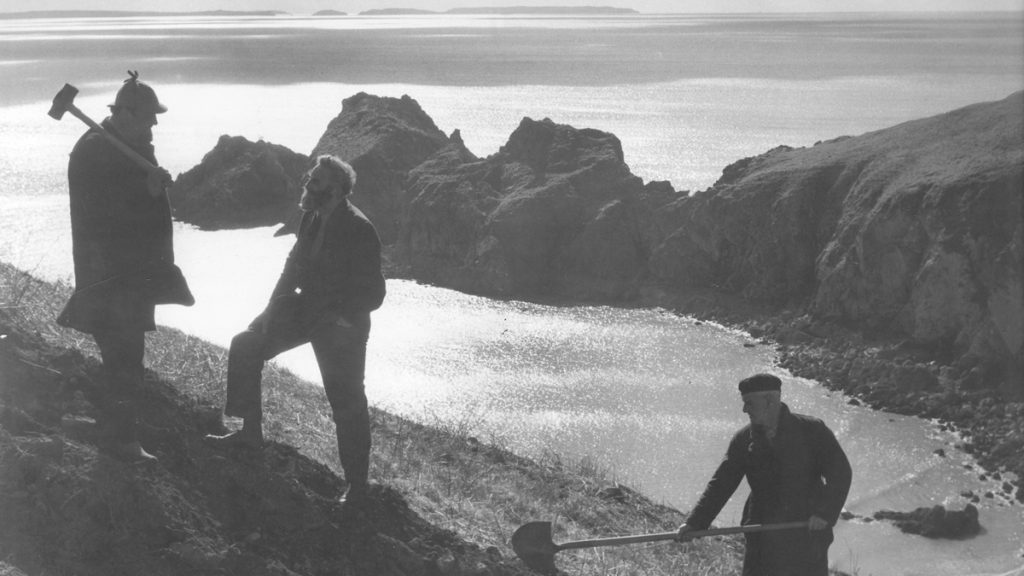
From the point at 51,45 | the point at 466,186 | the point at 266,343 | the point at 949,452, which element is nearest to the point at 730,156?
the point at 466,186

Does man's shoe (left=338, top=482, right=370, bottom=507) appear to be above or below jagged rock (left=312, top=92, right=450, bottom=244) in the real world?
below

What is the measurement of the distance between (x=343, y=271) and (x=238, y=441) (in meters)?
1.53

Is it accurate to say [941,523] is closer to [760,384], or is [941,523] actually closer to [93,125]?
[760,384]

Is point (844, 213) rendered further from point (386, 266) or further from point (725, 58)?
point (725, 58)

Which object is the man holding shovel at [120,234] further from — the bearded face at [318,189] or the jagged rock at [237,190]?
the jagged rock at [237,190]

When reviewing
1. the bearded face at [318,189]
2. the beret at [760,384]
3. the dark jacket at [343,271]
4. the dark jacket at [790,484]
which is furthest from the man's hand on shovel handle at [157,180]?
the dark jacket at [790,484]

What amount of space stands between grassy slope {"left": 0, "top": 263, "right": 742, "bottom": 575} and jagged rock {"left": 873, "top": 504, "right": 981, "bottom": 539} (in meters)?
7.75

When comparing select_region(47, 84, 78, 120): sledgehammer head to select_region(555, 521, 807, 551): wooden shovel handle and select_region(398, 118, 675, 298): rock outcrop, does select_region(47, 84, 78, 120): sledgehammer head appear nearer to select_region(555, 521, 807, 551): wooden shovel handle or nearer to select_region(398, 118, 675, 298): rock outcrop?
select_region(555, 521, 807, 551): wooden shovel handle

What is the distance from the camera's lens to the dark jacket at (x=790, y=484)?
24.6ft

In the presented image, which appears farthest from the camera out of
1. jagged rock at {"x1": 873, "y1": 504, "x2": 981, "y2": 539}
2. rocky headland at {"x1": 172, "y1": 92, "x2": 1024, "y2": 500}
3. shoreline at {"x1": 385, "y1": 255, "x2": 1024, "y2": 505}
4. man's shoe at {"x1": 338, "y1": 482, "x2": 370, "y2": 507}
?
rocky headland at {"x1": 172, "y1": 92, "x2": 1024, "y2": 500}

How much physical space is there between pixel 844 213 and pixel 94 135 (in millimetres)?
24974

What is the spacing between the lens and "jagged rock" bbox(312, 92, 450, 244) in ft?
133

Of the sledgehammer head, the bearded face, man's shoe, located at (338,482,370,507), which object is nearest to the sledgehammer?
the sledgehammer head

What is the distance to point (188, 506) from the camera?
7.73 meters
